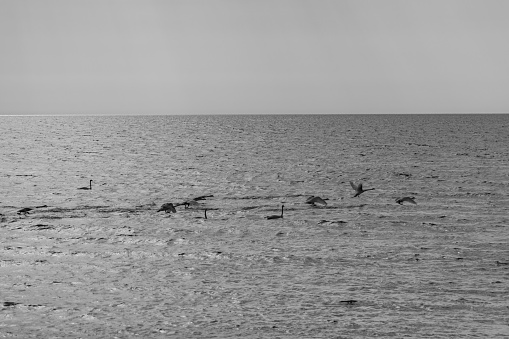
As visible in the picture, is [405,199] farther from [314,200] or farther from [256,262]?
[256,262]

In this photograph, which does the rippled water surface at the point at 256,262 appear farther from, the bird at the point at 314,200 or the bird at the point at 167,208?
the bird at the point at 314,200

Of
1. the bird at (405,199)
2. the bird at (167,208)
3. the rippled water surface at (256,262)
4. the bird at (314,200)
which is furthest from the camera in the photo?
the bird at (314,200)

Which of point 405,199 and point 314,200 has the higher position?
point 405,199

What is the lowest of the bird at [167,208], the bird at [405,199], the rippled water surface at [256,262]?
the rippled water surface at [256,262]

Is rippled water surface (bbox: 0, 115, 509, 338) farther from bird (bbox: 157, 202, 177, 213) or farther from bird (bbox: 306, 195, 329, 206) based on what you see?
bird (bbox: 306, 195, 329, 206)

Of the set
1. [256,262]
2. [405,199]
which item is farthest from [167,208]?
[405,199]

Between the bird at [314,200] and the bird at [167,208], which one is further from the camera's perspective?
the bird at [314,200]

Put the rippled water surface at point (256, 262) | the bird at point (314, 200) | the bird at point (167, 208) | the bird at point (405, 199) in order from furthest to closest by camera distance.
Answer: the bird at point (314, 200), the bird at point (405, 199), the bird at point (167, 208), the rippled water surface at point (256, 262)

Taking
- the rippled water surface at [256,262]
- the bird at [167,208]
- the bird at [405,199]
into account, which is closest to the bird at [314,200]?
the rippled water surface at [256,262]

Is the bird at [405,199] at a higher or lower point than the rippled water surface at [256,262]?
higher

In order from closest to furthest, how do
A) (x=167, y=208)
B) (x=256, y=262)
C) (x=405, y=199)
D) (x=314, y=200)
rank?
(x=256, y=262) → (x=167, y=208) → (x=405, y=199) → (x=314, y=200)

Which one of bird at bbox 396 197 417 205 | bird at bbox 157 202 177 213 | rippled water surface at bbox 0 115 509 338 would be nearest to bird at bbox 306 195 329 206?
rippled water surface at bbox 0 115 509 338

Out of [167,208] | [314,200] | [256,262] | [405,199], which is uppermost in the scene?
[405,199]

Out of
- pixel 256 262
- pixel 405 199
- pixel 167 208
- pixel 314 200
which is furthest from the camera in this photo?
pixel 314 200
